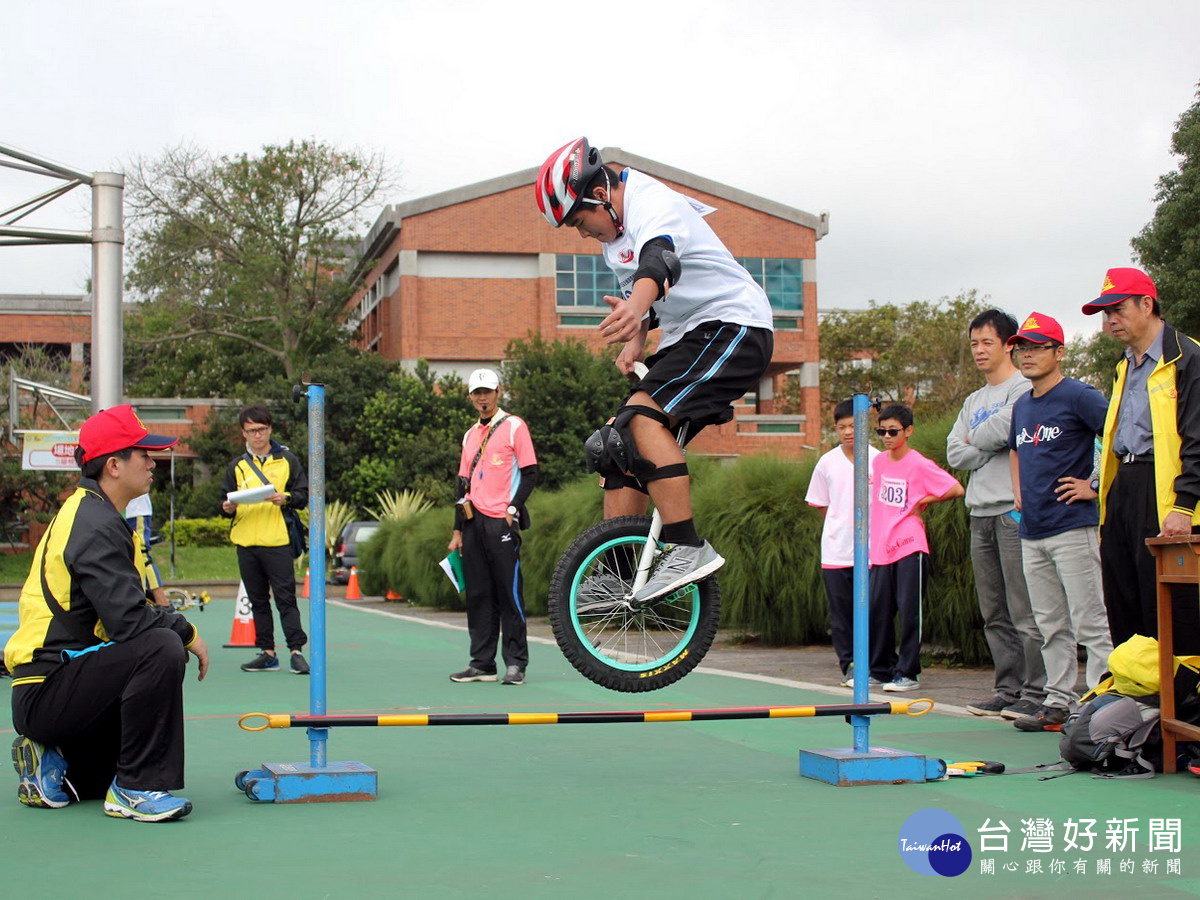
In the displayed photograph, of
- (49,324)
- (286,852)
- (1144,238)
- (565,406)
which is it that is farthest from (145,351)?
(286,852)

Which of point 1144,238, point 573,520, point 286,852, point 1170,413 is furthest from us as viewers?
point 1144,238

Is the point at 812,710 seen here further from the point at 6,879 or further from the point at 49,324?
the point at 49,324

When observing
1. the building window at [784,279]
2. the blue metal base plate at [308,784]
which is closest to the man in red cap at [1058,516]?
the blue metal base plate at [308,784]

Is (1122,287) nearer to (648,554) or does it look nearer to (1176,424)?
(1176,424)

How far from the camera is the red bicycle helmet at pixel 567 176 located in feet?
15.9

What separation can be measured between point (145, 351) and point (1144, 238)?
37.2 metres

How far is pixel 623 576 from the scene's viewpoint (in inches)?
205

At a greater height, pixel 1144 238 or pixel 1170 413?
pixel 1144 238

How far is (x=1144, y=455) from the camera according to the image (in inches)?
234

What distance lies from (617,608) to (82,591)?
2035mm

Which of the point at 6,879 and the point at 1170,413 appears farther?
the point at 1170,413

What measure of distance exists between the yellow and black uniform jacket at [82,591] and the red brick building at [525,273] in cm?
4219

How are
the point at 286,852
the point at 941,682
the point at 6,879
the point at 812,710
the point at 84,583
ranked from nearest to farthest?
the point at 6,879
the point at 286,852
the point at 84,583
the point at 812,710
the point at 941,682

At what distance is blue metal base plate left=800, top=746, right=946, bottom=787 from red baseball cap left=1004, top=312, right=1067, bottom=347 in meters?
2.67
